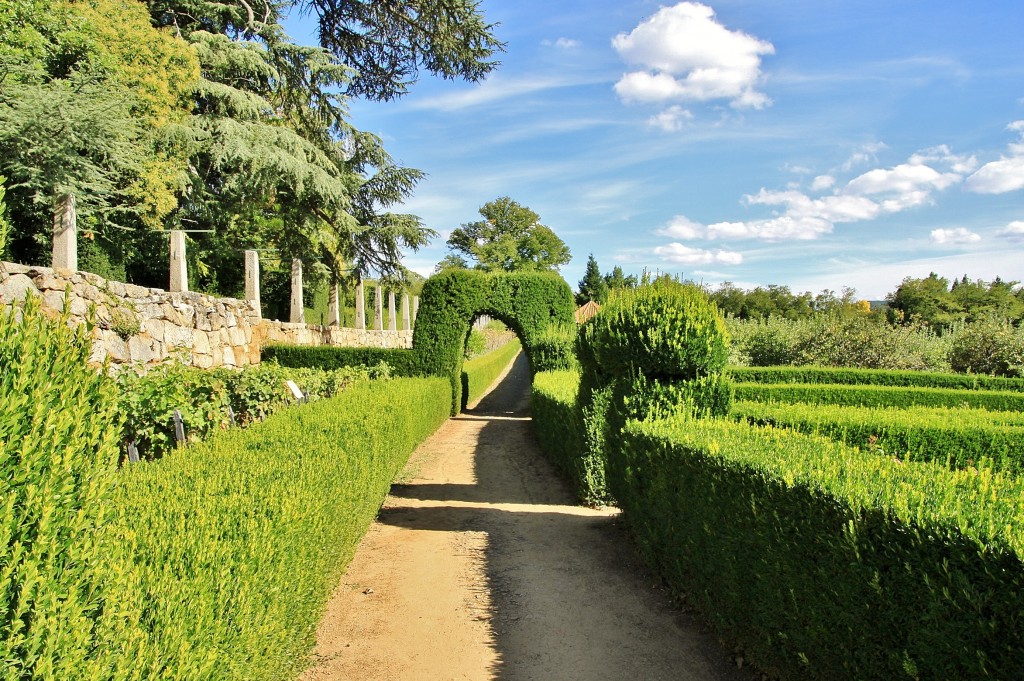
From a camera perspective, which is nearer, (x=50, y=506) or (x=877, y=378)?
(x=50, y=506)

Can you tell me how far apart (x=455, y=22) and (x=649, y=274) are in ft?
42.8

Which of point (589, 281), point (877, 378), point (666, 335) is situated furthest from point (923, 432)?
point (589, 281)

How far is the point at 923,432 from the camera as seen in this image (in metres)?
7.37

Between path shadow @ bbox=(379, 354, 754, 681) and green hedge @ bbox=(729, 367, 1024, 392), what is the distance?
9163 mm

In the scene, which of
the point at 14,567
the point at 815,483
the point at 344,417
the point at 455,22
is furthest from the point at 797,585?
the point at 455,22

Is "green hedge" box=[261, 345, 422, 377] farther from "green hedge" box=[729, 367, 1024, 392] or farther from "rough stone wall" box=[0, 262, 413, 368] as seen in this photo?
"green hedge" box=[729, 367, 1024, 392]

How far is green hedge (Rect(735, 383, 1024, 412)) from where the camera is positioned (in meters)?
12.1

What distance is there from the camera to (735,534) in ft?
12.1

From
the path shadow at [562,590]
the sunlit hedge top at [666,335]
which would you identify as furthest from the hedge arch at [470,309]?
the sunlit hedge top at [666,335]

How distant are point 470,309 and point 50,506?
50.3 feet

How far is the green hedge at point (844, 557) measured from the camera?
2.13 metres

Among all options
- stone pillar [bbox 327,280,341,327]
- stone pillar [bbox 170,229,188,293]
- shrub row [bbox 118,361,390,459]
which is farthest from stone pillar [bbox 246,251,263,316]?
shrub row [bbox 118,361,390,459]

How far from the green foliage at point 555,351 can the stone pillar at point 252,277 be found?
7.76 metres

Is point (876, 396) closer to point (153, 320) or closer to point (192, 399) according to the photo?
point (192, 399)
